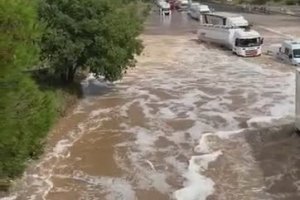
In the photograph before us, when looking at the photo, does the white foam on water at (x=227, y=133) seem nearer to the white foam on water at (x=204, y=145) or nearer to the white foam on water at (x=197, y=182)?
the white foam on water at (x=204, y=145)

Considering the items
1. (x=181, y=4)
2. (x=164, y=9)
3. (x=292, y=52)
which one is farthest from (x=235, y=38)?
(x=181, y=4)

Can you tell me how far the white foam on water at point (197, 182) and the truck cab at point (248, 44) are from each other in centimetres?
2257

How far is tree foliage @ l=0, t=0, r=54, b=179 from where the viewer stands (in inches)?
273

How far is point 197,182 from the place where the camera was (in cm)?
1744

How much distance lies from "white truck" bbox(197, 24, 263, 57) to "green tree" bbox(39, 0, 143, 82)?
570 inches

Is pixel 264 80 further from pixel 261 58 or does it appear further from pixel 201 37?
pixel 201 37

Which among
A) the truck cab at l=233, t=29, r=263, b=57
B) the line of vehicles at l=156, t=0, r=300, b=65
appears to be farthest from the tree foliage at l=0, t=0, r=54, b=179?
the truck cab at l=233, t=29, r=263, b=57

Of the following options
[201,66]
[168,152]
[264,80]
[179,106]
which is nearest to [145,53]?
[201,66]

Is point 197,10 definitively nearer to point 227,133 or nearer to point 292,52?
point 292,52

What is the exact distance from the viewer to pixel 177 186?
17.2 metres

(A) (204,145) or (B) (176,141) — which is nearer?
(A) (204,145)

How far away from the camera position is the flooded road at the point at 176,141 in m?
17.1

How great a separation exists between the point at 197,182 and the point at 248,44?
25776 mm

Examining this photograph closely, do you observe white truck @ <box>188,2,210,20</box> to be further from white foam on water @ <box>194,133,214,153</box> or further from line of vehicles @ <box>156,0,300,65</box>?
white foam on water @ <box>194,133,214,153</box>
